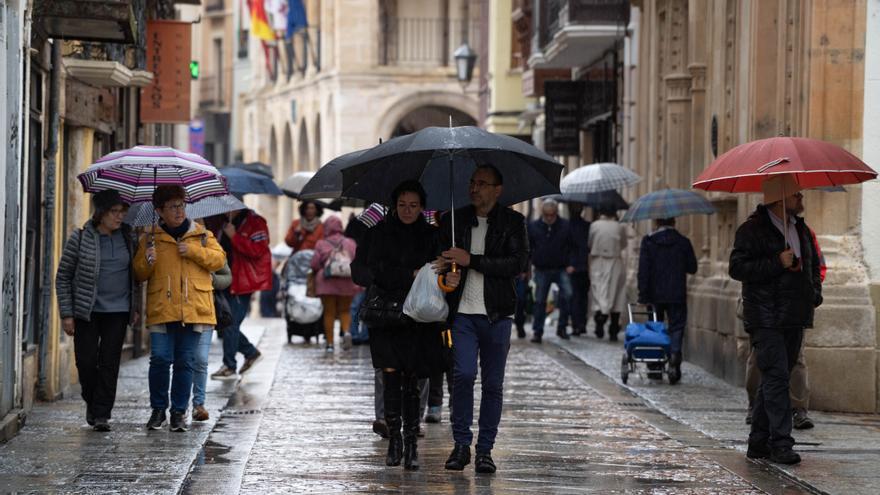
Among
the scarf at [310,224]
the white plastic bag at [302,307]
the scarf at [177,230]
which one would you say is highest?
the scarf at [310,224]

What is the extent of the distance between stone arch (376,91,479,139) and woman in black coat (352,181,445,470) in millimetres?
39540

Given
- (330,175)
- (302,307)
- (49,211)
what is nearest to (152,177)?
(49,211)

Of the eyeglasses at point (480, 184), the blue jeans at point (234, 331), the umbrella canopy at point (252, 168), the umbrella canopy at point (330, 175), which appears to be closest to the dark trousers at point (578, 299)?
the umbrella canopy at point (252, 168)

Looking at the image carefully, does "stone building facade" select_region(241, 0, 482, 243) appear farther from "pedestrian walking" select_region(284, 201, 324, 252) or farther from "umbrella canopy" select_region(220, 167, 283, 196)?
"umbrella canopy" select_region(220, 167, 283, 196)

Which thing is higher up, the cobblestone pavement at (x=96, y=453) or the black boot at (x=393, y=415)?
the black boot at (x=393, y=415)

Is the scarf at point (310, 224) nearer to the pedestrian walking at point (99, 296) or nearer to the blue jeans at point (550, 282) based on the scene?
the blue jeans at point (550, 282)

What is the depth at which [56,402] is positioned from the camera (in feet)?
49.8

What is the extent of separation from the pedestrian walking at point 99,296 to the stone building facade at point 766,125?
5601mm

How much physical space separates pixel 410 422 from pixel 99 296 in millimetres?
2994

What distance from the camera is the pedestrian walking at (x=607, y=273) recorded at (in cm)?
2427

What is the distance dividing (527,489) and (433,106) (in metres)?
41.7

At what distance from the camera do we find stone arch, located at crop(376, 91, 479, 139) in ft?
167

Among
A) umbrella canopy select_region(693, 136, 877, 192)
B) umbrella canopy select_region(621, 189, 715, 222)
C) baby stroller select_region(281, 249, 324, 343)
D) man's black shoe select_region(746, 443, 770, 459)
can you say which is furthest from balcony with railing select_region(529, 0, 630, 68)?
man's black shoe select_region(746, 443, 770, 459)

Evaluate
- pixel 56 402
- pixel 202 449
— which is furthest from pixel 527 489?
pixel 56 402
